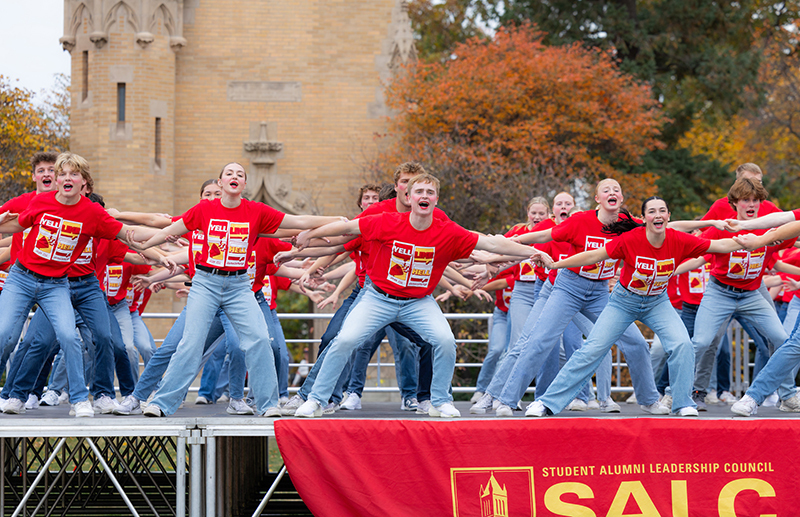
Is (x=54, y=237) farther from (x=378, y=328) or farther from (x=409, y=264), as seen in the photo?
(x=409, y=264)

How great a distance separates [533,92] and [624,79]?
2.64 metres

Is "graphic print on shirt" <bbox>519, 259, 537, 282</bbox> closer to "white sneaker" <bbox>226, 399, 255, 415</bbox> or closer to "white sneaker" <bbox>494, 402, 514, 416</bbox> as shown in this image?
"white sneaker" <bbox>494, 402, 514, 416</bbox>

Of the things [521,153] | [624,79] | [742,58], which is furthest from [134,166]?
[742,58]

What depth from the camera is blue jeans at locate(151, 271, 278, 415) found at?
6.48 metres

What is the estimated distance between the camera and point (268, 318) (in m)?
7.85

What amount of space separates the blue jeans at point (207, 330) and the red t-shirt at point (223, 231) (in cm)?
12

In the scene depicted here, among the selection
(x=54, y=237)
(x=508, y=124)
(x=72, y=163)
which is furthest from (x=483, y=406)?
(x=508, y=124)

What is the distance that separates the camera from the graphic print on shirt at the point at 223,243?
21.2 ft

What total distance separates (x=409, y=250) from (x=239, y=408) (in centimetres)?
196

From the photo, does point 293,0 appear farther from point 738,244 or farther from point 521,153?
point 738,244

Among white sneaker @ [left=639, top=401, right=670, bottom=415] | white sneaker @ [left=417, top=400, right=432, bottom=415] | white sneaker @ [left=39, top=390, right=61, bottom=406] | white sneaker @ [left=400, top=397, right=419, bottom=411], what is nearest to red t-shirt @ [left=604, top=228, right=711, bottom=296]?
white sneaker @ [left=639, top=401, right=670, bottom=415]

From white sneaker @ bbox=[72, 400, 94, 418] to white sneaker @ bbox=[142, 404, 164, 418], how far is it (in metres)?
0.52

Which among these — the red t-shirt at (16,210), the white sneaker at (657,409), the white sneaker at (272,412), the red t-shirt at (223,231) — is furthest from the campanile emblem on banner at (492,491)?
the red t-shirt at (16,210)

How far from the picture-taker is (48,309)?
6742 mm
